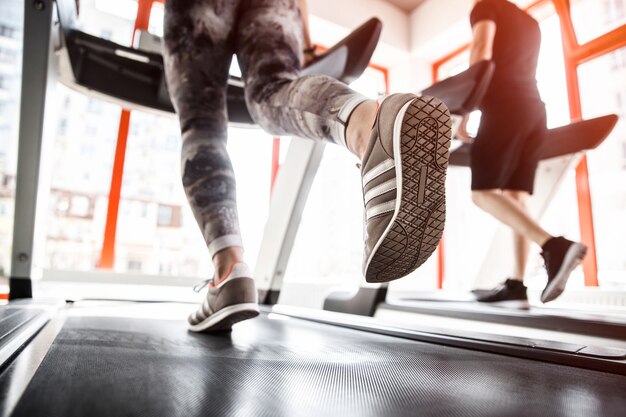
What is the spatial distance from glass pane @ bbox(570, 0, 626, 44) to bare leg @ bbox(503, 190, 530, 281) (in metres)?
2.66

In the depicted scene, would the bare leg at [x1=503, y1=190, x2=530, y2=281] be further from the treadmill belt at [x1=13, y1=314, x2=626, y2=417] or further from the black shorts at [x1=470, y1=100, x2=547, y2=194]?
the treadmill belt at [x1=13, y1=314, x2=626, y2=417]

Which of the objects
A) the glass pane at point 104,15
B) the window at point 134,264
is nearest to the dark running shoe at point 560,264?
the window at point 134,264

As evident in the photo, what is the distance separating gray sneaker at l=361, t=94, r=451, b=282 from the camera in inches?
25.1

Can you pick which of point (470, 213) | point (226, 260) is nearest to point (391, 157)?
point (226, 260)

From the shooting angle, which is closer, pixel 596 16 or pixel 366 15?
pixel 596 16

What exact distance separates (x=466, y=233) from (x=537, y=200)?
3.05 m

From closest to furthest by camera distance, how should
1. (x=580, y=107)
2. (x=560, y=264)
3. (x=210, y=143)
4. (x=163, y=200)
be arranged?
(x=210, y=143) < (x=560, y=264) < (x=580, y=107) < (x=163, y=200)

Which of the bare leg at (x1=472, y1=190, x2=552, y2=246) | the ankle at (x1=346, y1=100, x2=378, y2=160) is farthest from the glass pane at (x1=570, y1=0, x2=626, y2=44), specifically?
the ankle at (x1=346, y1=100, x2=378, y2=160)

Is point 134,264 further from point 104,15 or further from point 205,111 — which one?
point 205,111

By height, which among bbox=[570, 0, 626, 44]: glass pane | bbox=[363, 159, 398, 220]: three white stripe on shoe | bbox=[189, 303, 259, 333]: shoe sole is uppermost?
bbox=[570, 0, 626, 44]: glass pane

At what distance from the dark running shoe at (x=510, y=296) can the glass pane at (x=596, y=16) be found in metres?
2.89

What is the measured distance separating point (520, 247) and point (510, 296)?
0.24 metres

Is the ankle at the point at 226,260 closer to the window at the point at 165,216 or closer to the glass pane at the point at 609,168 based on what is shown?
the glass pane at the point at 609,168

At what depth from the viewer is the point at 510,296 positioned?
208 cm
